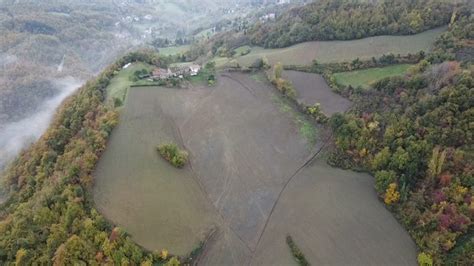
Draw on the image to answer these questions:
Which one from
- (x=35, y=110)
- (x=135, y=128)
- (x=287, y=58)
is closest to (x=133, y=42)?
(x=35, y=110)

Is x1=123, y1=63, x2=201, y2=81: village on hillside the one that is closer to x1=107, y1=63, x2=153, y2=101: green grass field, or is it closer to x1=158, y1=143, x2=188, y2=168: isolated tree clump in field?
x1=107, y1=63, x2=153, y2=101: green grass field

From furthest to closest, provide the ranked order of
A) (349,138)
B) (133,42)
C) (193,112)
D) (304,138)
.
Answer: (133,42), (193,112), (304,138), (349,138)

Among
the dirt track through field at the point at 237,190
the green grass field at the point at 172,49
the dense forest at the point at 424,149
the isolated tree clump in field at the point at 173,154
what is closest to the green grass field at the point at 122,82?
the dirt track through field at the point at 237,190

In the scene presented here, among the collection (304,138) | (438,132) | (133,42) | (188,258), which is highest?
(438,132)

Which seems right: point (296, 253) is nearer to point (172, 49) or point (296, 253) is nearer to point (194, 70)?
point (194, 70)

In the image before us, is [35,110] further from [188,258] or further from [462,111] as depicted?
[462,111]

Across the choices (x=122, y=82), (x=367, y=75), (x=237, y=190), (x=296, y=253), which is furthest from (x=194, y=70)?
(x=296, y=253)

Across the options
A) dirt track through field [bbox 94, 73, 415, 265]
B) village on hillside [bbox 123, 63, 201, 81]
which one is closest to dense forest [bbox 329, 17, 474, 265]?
dirt track through field [bbox 94, 73, 415, 265]
